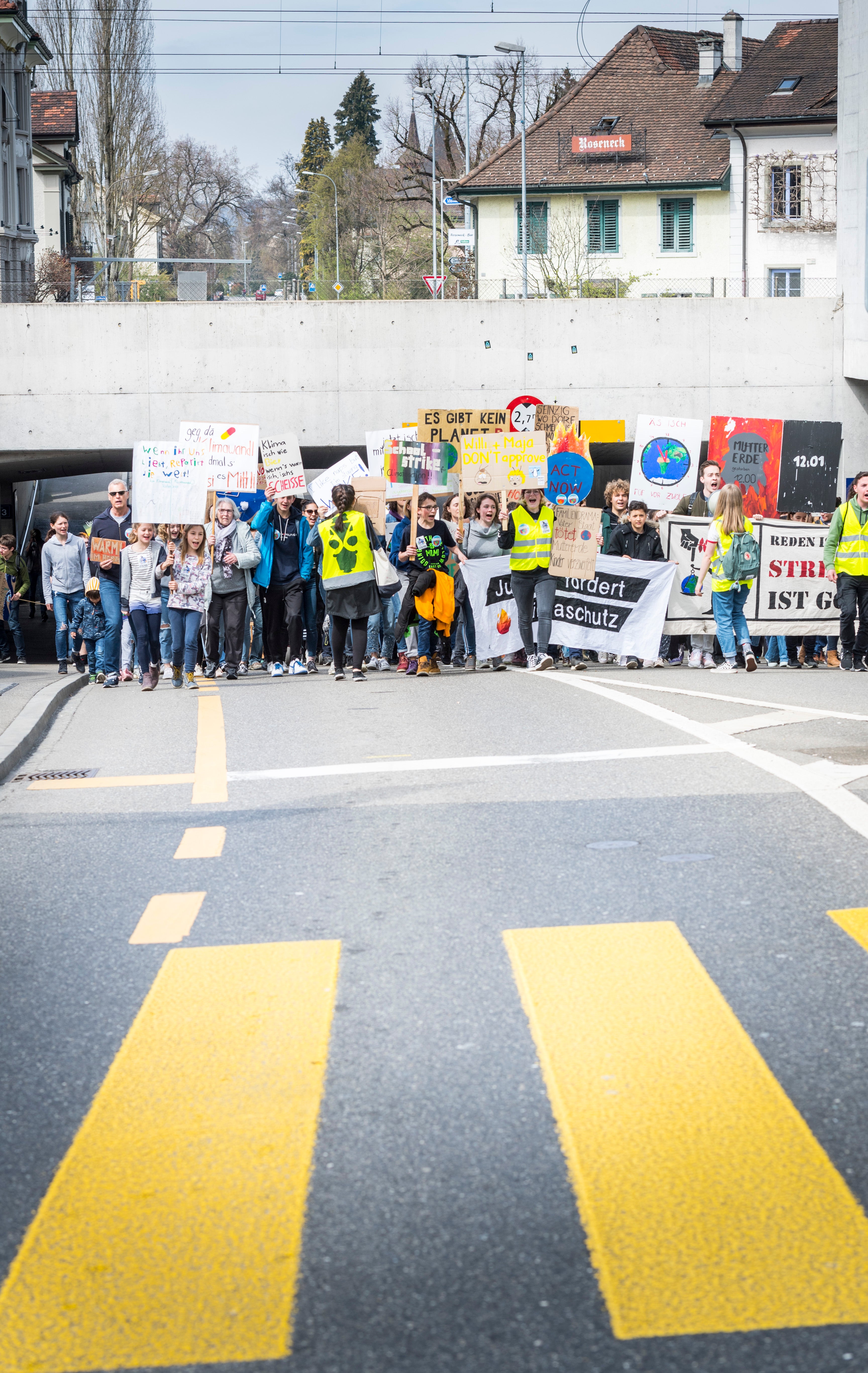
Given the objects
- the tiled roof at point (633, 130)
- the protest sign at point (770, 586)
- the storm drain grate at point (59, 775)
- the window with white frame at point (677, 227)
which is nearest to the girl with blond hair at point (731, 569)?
the protest sign at point (770, 586)

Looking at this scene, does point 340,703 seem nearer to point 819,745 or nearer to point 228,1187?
point 819,745

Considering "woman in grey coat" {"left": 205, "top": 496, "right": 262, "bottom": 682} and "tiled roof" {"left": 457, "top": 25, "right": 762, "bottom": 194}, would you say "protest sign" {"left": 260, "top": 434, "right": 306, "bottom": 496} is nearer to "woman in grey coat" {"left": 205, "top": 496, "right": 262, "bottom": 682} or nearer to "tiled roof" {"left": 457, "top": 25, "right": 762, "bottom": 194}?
"woman in grey coat" {"left": 205, "top": 496, "right": 262, "bottom": 682}

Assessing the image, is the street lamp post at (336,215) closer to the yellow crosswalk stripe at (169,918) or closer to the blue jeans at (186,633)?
the blue jeans at (186,633)

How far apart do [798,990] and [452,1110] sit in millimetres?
1447

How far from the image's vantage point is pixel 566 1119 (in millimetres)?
4141

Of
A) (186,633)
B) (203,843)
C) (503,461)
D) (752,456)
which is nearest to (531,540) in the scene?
(503,461)

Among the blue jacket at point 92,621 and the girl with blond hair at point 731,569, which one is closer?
the girl with blond hair at point 731,569

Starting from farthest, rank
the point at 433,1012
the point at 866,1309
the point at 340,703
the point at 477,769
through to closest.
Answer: the point at 340,703
the point at 477,769
the point at 433,1012
the point at 866,1309

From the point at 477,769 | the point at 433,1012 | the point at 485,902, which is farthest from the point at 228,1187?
the point at 477,769

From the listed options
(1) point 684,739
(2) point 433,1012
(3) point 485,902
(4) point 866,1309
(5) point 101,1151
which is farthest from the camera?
(1) point 684,739

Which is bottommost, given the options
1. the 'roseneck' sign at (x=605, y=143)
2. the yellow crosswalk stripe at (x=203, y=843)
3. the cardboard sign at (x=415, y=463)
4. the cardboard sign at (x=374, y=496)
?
the yellow crosswalk stripe at (x=203, y=843)

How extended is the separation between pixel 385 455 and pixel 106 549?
3.22 m

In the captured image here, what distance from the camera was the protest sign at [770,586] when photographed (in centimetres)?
1689

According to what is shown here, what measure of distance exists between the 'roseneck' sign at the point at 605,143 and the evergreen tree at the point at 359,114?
63504 millimetres
